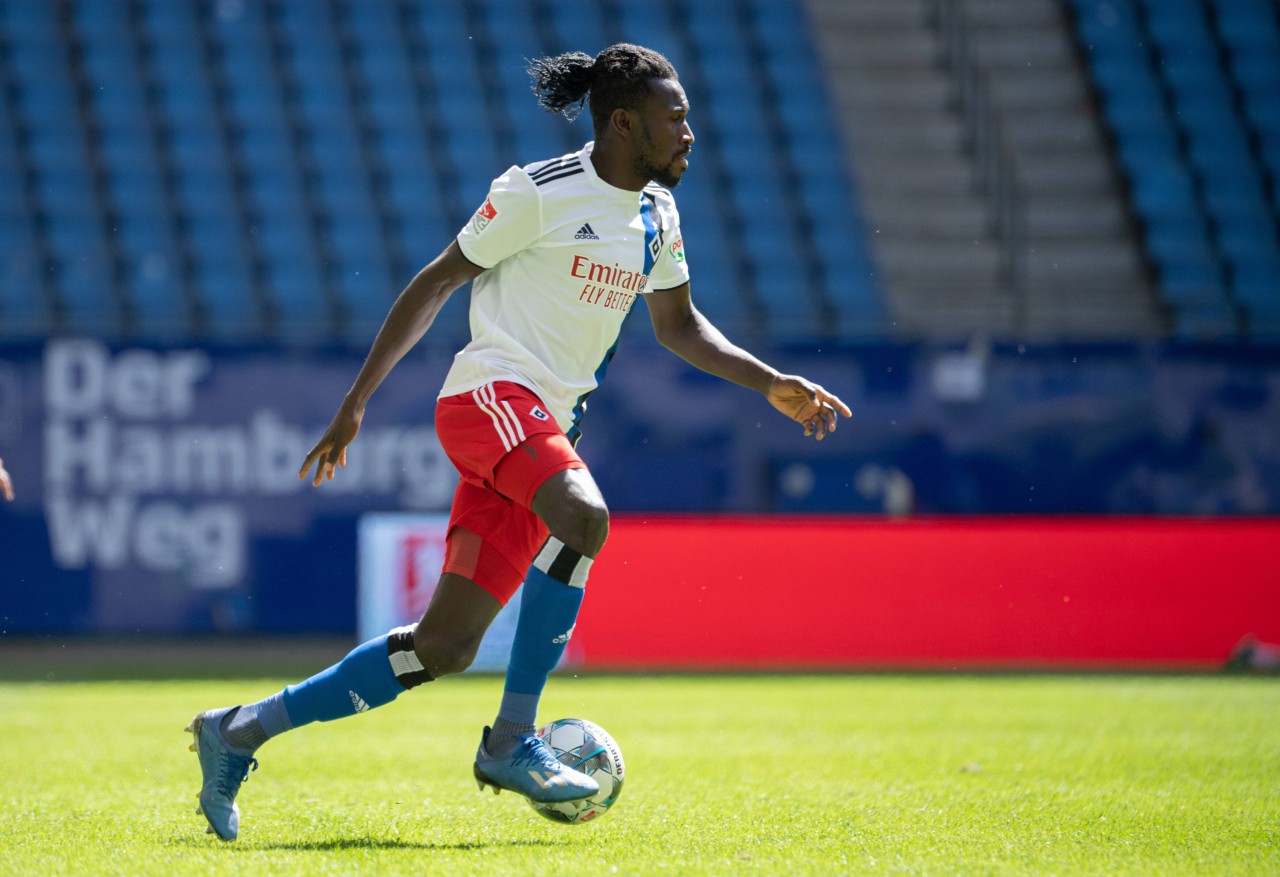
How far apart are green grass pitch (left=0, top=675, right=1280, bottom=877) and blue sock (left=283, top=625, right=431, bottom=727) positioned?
0.35 m

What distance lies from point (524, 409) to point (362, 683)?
2.90 ft

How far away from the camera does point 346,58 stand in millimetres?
17078

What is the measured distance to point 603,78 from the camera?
472 centimetres

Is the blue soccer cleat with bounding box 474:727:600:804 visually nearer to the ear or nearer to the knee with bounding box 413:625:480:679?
the knee with bounding box 413:625:480:679

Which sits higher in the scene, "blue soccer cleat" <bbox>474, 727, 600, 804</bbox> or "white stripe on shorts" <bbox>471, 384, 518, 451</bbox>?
"white stripe on shorts" <bbox>471, 384, 518, 451</bbox>

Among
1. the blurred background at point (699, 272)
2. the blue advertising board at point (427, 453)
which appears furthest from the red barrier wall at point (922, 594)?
the blue advertising board at point (427, 453)

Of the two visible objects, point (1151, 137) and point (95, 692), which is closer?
point (95, 692)

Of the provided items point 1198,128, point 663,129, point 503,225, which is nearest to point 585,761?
point 503,225

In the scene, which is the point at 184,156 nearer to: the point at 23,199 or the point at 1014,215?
the point at 23,199

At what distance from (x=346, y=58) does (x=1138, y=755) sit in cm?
1275

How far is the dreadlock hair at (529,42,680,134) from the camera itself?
465cm

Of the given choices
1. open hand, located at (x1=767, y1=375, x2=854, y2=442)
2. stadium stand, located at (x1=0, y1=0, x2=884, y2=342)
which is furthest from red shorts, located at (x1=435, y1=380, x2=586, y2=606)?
stadium stand, located at (x1=0, y1=0, x2=884, y2=342)

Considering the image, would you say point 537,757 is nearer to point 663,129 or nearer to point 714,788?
point 714,788

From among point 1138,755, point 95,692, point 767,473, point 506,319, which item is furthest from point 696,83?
point 506,319
